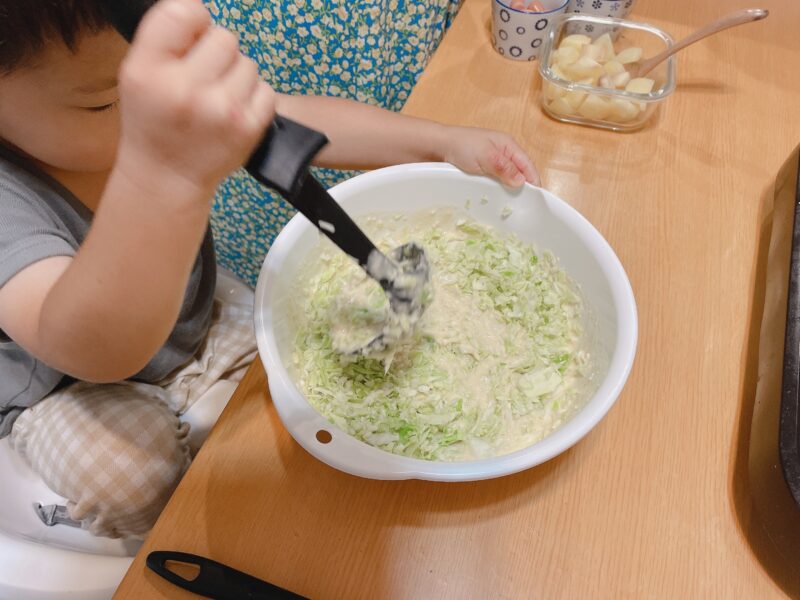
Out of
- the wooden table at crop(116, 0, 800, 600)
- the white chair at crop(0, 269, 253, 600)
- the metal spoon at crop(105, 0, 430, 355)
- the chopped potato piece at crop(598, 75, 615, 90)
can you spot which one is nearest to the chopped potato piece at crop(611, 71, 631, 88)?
the chopped potato piece at crop(598, 75, 615, 90)

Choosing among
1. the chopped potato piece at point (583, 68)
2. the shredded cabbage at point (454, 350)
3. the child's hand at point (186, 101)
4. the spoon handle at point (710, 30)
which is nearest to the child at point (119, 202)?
the child's hand at point (186, 101)

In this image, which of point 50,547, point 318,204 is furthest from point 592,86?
point 50,547

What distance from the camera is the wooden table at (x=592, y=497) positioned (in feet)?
1.76

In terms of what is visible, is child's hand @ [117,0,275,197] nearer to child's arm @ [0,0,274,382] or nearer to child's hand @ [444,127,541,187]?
child's arm @ [0,0,274,382]

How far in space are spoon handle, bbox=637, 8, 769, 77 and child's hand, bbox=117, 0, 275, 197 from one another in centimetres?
74

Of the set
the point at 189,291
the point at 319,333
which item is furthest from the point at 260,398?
the point at 189,291

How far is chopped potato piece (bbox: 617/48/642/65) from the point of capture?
0.92 meters

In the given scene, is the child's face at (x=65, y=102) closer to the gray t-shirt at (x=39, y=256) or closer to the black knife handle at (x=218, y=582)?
the gray t-shirt at (x=39, y=256)

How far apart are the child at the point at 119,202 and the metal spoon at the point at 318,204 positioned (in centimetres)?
2

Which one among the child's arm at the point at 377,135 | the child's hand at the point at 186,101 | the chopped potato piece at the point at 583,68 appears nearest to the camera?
the child's hand at the point at 186,101

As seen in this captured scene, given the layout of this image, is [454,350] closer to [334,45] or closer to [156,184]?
[156,184]

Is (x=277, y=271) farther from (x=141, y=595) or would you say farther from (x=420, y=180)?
(x=141, y=595)

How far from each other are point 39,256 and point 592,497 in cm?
60

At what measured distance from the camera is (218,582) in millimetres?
504
